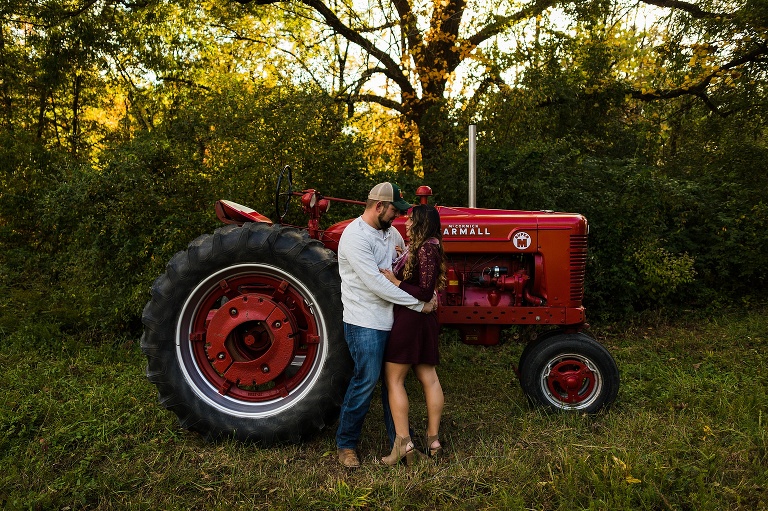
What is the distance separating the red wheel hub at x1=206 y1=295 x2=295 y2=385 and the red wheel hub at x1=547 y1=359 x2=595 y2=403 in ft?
5.71

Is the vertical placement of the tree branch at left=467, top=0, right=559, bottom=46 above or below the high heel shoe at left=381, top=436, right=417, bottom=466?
above

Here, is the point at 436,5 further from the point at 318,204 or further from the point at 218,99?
the point at 318,204

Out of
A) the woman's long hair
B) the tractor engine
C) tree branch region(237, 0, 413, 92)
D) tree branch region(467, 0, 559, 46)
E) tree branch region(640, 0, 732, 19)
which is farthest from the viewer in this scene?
tree branch region(237, 0, 413, 92)

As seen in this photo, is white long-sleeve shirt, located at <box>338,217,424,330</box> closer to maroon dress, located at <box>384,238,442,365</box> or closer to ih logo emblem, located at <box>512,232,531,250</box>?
maroon dress, located at <box>384,238,442,365</box>

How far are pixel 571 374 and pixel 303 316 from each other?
5.92 feet

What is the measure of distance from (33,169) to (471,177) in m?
6.21

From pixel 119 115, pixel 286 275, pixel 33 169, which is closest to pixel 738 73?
pixel 286 275

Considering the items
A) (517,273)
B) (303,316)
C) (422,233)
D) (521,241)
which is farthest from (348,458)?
(521,241)

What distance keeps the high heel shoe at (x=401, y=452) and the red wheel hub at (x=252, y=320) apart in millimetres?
852

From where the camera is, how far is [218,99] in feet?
22.3

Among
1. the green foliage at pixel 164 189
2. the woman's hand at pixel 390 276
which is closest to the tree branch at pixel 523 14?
the green foliage at pixel 164 189

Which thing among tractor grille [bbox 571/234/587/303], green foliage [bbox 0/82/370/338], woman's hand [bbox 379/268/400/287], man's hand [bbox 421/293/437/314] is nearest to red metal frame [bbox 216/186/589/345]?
tractor grille [bbox 571/234/587/303]

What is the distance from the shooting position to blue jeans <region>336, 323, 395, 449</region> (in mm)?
3650

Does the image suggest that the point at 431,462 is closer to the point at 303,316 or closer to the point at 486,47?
the point at 303,316
